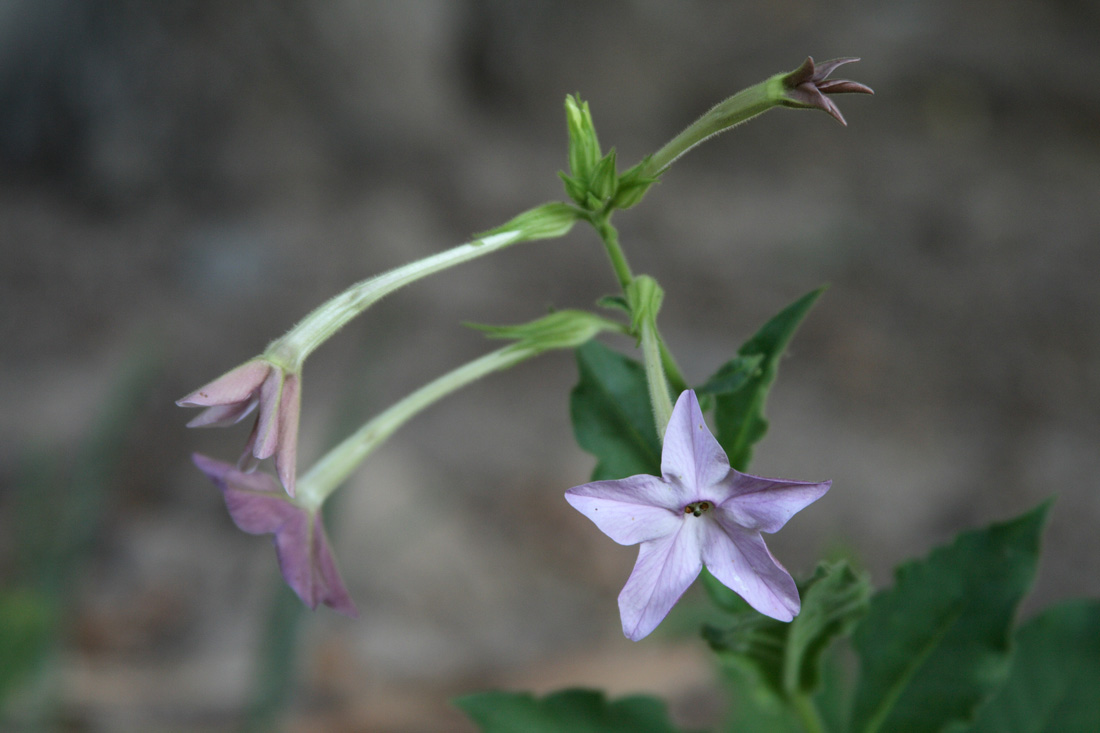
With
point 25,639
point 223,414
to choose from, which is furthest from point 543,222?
point 25,639

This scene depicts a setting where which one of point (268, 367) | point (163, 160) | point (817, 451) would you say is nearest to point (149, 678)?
point (268, 367)

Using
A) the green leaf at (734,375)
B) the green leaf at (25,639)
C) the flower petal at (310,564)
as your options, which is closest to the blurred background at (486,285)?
the green leaf at (25,639)

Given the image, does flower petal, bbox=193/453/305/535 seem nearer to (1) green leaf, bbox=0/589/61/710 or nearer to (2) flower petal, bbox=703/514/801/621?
(2) flower petal, bbox=703/514/801/621

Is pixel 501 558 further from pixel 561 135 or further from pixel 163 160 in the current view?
pixel 163 160

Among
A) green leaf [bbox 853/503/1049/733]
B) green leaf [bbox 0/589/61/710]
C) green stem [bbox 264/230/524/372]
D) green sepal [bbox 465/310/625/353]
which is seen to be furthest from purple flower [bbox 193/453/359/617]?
green leaf [bbox 0/589/61/710]

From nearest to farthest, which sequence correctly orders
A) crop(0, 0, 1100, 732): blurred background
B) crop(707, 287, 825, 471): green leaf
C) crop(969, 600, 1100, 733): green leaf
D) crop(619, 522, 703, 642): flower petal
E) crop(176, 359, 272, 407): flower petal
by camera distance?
crop(619, 522, 703, 642): flower petal, crop(176, 359, 272, 407): flower petal, crop(707, 287, 825, 471): green leaf, crop(969, 600, 1100, 733): green leaf, crop(0, 0, 1100, 732): blurred background

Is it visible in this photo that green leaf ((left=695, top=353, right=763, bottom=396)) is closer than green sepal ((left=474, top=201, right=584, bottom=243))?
Yes
